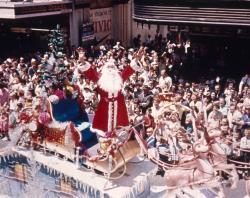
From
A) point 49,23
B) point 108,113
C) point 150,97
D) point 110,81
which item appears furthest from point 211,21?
point 49,23

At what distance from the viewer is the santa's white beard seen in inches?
296

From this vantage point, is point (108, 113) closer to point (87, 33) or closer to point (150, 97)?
point (150, 97)

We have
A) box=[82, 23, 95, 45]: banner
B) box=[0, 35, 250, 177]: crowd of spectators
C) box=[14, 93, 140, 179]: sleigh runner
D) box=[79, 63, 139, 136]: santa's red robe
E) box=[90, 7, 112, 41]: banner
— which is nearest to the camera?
box=[14, 93, 140, 179]: sleigh runner

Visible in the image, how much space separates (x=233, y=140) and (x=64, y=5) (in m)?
11.7

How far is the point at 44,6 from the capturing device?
55.2 feet

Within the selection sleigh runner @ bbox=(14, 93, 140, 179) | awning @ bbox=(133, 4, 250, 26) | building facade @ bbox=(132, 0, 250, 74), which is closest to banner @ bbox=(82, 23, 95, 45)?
building facade @ bbox=(132, 0, 250, 74)

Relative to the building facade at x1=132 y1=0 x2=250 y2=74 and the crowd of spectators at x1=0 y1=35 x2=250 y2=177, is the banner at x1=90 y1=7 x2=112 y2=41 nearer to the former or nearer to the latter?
the building facade at x1=132 y1=0 x2=250 y2=74

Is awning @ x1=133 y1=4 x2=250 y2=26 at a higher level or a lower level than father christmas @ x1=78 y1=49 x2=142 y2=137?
higher

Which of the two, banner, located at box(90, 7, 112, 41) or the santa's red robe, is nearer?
the santa's red robe

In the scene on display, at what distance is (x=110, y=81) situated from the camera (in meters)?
7.52

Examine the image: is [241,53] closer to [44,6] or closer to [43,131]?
[44,6]

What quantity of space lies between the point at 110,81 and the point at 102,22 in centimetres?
1326

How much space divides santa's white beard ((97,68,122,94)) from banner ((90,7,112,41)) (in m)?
12.5

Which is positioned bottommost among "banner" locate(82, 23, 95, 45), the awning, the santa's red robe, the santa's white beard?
"banner" locate(82, 23, 95, 45)
